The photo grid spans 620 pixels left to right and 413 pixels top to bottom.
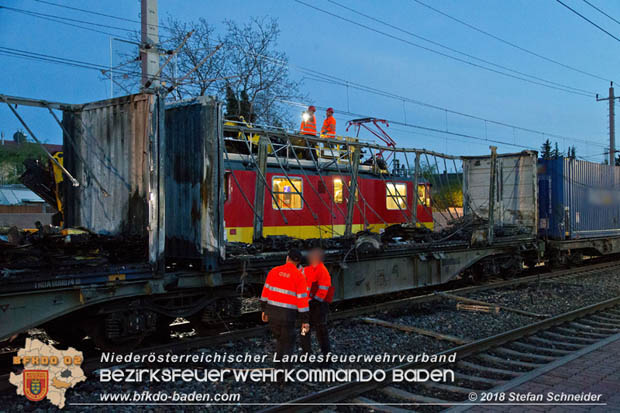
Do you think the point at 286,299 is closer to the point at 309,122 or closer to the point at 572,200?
the point at 309,122

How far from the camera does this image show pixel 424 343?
25.2 ft

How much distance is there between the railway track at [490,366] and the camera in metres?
5.23

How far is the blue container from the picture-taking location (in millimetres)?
16297

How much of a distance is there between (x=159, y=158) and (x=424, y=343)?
473 cm

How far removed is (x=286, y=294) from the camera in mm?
5688

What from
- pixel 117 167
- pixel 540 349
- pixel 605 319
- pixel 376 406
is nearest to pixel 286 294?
pixel 376 406

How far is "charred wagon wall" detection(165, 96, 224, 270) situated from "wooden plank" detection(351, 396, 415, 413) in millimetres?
2962

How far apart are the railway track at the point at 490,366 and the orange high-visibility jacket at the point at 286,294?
95cm

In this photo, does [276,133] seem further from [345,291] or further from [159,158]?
[345,291]

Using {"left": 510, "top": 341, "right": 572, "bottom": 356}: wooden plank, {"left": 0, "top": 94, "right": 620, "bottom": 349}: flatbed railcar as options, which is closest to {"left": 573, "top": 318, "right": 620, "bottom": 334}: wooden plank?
{"left": 510, "top": 341, "right": 572, "bottom": 356}: wooden plank

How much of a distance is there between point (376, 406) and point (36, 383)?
355 centimetres

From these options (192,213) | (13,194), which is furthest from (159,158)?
(13,194)

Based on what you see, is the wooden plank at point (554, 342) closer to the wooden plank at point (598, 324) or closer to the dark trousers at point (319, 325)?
the wooden plank at point (598, 324)

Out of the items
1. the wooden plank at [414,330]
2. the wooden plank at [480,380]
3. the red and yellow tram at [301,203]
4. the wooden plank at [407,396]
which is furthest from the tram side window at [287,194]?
the wooden plank at [407,396]
